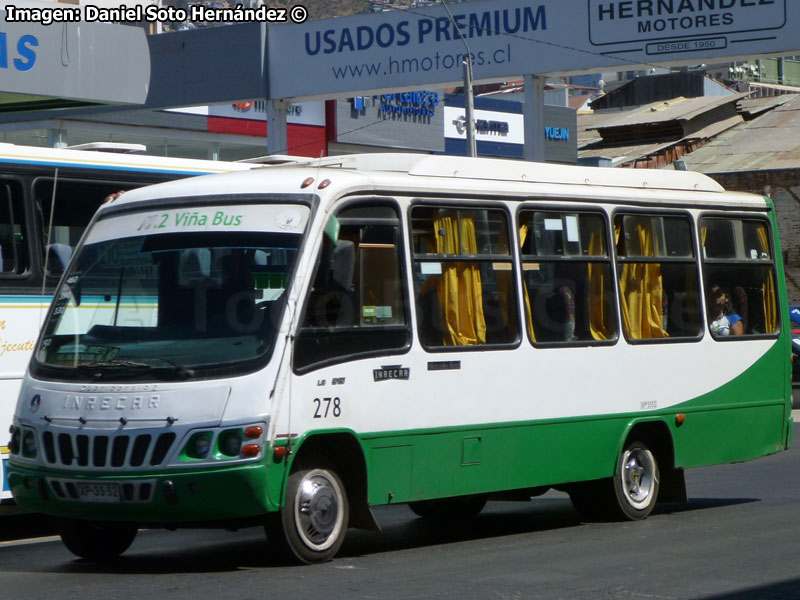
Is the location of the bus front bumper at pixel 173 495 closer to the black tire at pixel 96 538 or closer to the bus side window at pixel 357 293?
the black tire at pixel 96 538

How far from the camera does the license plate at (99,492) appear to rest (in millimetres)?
8508

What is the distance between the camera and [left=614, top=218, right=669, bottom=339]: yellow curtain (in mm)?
11227

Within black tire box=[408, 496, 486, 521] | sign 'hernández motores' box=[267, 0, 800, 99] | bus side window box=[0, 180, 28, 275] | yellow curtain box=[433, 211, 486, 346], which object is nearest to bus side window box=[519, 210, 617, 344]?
yellow curtain box=[433, 211, 486, 346]

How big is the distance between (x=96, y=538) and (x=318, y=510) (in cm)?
160

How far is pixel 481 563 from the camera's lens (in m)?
9.01

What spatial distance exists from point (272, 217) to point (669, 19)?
1565cm

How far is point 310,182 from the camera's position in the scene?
9.15 m

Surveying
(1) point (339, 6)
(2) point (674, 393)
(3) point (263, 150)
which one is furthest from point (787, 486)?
(1) point (339, 6)

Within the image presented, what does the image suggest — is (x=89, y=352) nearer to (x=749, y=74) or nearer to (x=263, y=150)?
(x=263, y=150)

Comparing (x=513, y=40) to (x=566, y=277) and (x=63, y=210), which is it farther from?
(x=566, y=277)

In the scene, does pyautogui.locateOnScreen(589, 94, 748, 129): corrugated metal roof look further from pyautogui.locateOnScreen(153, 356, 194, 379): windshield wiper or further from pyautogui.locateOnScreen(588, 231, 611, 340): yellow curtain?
pyautogui.locateOnScreen(153, 356, 194, 379): windshield wiper

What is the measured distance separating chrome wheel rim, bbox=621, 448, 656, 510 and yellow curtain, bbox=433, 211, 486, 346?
193 centimetres

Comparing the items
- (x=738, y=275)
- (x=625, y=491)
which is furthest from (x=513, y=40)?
(x=625, y=491)

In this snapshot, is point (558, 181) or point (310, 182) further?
point (558, 181)
